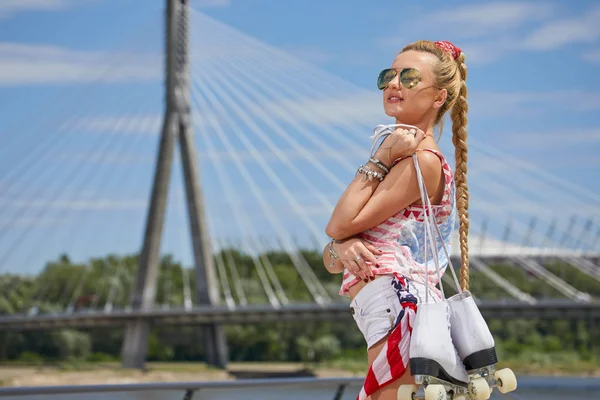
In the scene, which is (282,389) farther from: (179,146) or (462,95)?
(179,146)

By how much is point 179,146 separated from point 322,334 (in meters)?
10.5

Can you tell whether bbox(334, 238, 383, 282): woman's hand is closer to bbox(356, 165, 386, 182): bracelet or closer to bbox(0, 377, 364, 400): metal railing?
bbox(356, 165, 386, 182): bracelet

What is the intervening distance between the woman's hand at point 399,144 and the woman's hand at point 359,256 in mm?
164

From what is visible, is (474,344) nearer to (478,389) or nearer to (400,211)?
(478,389)

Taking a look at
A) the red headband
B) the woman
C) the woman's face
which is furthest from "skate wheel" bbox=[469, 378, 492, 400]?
the red headband

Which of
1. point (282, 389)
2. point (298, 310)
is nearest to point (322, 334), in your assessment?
point (298, 310)

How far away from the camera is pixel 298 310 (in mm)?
21109

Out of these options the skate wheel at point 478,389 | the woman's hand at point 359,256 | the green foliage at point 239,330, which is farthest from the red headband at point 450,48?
the green foliage at point 239,330

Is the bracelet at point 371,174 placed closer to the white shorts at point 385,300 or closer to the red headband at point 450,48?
the white shorts at point 385,300

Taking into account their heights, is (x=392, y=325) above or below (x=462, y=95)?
below

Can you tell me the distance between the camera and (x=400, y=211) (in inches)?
71.2

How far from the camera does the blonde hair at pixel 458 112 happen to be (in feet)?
6.13

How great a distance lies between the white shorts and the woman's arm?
0.35ft

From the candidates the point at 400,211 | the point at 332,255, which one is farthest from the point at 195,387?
the point at 400,211
